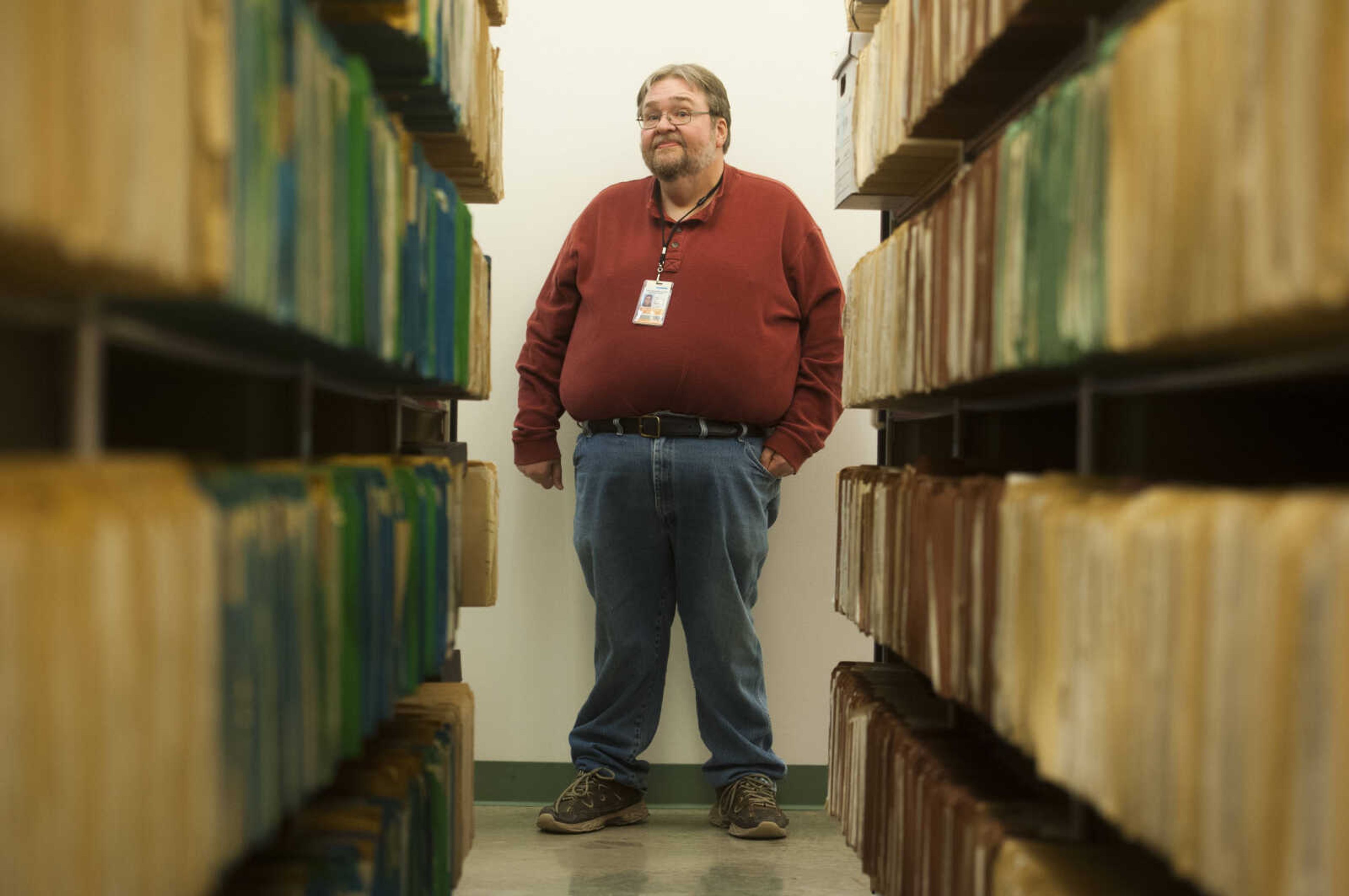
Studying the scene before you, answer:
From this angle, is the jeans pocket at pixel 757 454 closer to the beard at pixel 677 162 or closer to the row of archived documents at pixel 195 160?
the beard at pixel 677 162

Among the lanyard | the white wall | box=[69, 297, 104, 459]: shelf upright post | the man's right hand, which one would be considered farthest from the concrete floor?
box=[69, 297, 104, 459]: shelf upright post

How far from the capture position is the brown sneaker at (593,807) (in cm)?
320

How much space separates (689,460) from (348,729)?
1839mm

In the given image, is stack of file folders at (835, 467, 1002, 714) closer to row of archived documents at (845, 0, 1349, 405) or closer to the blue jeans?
row of archived documents at (845, 0, 1349, 405)

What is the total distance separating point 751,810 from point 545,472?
1061mm

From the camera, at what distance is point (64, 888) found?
2.32 feet

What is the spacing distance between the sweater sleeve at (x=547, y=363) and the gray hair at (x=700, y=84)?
1.44 feet

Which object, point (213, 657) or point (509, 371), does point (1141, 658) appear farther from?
point (509, 371)

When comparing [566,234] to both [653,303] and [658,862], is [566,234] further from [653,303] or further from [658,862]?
[658,862]

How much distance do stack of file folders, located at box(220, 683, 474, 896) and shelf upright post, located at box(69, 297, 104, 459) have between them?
1.83 feet

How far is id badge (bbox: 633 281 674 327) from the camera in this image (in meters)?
3.12

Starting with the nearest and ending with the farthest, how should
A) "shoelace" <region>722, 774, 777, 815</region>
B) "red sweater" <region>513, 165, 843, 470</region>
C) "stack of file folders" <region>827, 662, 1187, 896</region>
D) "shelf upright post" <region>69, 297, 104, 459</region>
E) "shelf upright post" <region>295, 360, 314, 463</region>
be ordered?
"shelf upright post" <region>69, 297, 104, 459</region>, "stack of file folders" <region>827, 662, 1187, 896</region>, "shelf upright post" <region>295, 360, 314, 463</region>, "red sweater" <region>513, 165, 843, 470</region>, "shoelace" <region>722, 774, 777, 815</region>

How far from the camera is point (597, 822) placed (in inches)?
127

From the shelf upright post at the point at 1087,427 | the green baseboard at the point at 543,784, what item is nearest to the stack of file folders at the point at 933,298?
the shelf upright post at the point at 1087,427
